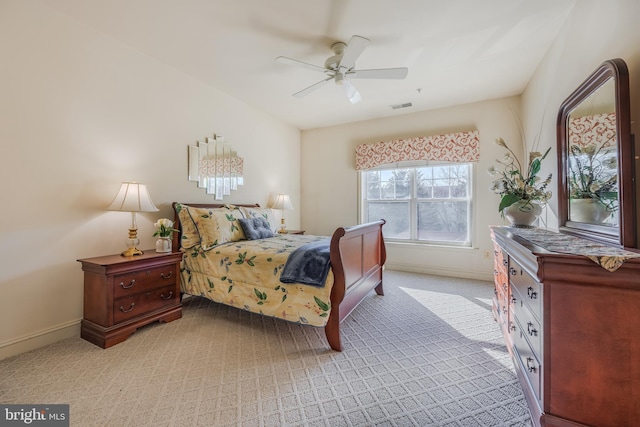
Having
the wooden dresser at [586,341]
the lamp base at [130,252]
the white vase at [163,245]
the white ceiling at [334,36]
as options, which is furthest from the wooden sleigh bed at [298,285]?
the white ceiling at [334,36]

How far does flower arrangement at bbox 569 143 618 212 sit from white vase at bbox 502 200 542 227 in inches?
10.0

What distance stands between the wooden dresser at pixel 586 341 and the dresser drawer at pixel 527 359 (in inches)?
1.7

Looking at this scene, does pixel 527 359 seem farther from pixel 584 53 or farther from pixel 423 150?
pixel 423 150

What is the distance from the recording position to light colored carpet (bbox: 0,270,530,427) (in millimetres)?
1366

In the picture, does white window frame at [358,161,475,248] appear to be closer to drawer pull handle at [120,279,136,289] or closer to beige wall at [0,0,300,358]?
beige wall at [0,0,300,358]

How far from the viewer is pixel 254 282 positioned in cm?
229

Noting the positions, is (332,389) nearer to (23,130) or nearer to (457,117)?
(23,130)

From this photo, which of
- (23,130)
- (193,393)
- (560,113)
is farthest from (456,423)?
(23,130)

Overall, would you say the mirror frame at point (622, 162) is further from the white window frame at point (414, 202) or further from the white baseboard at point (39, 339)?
the white baseboard at point (39, 339)

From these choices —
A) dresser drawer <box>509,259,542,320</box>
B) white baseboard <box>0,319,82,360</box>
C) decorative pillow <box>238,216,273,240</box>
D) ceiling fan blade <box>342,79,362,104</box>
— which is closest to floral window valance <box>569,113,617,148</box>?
dresser drawer <box>509,259,542,320</box>

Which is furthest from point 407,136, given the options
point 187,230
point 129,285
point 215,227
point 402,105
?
point 129,285

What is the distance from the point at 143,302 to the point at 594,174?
348cm

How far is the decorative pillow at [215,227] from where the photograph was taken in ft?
8.90

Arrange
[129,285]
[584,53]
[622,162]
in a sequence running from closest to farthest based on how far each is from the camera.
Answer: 1. [622,162]
2. [584,53]
3. [129,285]
